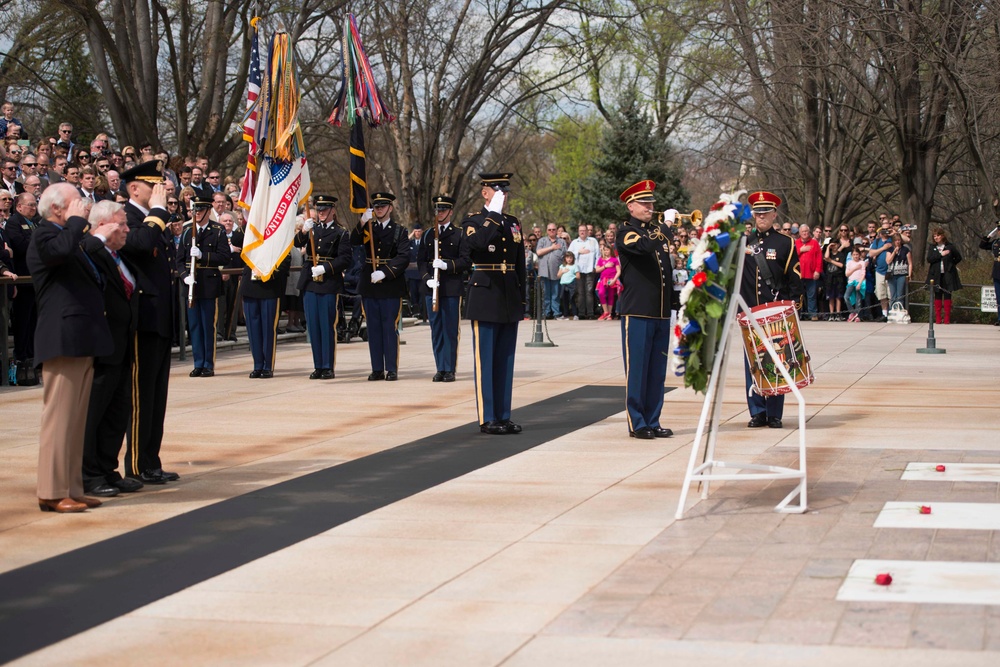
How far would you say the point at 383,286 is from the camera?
53.4ft

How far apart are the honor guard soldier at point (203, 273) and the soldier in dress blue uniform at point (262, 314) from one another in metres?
0.55

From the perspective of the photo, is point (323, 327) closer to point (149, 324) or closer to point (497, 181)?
point (497, 181)

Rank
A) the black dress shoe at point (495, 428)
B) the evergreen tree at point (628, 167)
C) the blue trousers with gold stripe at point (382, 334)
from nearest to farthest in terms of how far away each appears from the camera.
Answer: the black dress shoe at point (495, 428), the blue trousers with gold stripe at point (382, 334), the evergreen tree at point (628, 167)

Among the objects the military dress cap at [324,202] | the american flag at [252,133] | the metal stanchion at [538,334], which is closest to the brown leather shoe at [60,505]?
the american flag at [252,133]

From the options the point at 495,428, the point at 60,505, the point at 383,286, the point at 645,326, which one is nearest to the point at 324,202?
the point at 383,286

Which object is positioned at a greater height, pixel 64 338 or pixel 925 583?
pixel 64 338

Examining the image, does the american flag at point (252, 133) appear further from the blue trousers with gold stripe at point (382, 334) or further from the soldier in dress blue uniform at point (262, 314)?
the blue trousers with gold stripe at point (382, 334)

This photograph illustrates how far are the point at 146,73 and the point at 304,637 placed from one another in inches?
899

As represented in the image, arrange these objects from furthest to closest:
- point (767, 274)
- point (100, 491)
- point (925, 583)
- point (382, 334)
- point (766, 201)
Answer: point (382, 334) → point (766, 201) → point (767, 274) → point (100, 491) → point (925, 583)

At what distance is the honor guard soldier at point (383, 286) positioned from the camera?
16.1m

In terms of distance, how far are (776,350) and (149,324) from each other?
432 centimetres

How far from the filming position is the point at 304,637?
Answer: 5496mm

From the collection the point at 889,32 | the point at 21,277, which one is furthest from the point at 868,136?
the point at 21,277

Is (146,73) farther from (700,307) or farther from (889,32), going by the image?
(700,307)
